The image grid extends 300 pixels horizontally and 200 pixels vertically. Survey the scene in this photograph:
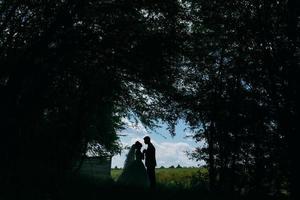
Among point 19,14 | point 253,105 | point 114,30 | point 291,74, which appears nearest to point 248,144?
point 253,105

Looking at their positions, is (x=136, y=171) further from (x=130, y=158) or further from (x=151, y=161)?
(x=151, y=161)

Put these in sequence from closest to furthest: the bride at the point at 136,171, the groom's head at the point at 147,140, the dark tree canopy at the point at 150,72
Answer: the dark tree canopy at the point at 150,72, the groom's head at the point at 147,140, the bride at the point at 136,171

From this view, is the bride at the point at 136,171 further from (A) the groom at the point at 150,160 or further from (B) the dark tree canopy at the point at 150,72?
(B) the dark tree canopy at the point at 150,72

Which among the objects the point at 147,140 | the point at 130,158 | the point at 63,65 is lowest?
the point at 130,158

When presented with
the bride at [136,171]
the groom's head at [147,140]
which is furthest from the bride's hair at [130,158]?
the groom's head at [147,140]

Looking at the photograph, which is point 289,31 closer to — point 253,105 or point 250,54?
point 250,54

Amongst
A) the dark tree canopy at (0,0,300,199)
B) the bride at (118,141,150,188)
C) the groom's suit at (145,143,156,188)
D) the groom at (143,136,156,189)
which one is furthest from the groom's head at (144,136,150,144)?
the dark tree canopy at (0,0,300,199)

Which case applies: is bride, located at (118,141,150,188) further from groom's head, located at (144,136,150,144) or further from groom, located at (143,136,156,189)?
groom's head, located at (144,136,150,144)

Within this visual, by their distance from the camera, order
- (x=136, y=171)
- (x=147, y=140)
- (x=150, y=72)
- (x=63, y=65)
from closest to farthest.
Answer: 1. (x=63, y=65)
2. (x=150, y=72)
3. (x=147, y=140)
4. (x=136, y=171)

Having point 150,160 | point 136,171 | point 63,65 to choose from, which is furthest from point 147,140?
point 63,65

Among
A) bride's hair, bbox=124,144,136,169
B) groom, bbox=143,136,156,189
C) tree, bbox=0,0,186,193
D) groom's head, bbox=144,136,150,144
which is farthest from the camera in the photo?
bride's hair, bbox=124,144,136,169

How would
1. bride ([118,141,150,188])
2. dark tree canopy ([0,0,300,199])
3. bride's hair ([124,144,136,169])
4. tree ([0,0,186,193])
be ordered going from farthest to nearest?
bride's hair ([124,144,136,169])
bride ([118,141,150,188])
dark tree canopy ([0,0,300,199])
tree ([0,0,186,193])

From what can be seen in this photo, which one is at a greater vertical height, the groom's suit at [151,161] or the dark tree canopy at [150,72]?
the dark tree canopy at [150,72]

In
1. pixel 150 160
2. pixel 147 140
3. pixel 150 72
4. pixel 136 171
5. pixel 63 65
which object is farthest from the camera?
pixel 136 171
